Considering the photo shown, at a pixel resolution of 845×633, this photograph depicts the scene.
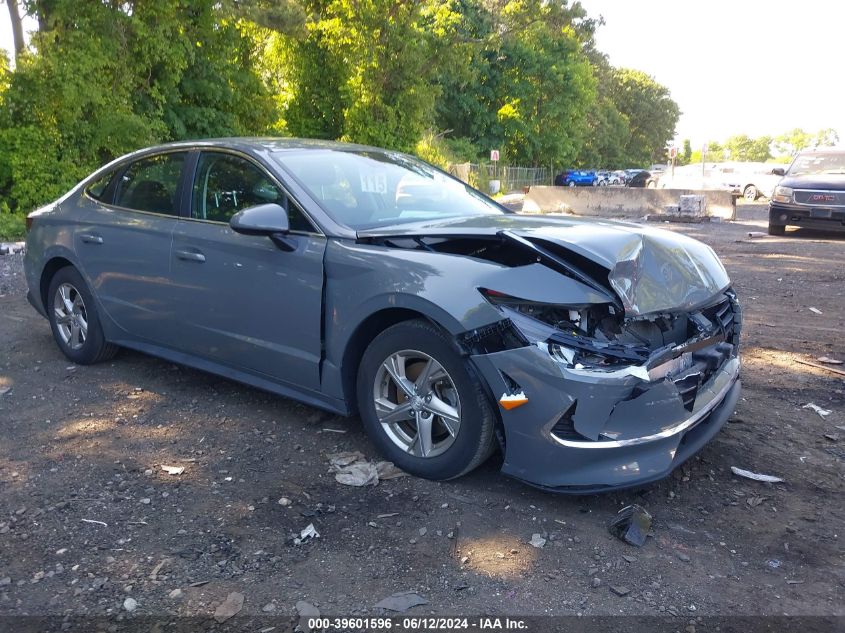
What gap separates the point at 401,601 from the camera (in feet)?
9.25

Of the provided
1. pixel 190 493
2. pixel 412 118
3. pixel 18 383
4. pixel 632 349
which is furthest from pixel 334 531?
pixel 412 118

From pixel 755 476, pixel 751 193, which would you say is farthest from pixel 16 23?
pixel 751 193

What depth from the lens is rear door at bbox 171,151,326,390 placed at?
4070 millimetres

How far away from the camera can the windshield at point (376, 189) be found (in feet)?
14.0

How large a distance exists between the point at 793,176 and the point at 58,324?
14.1m

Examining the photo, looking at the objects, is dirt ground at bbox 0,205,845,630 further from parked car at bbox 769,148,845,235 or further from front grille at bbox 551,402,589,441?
parked car at bbox 769,148,845,235

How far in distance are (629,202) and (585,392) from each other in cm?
1865

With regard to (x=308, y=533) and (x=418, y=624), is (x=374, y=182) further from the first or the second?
(x=418, y=624)

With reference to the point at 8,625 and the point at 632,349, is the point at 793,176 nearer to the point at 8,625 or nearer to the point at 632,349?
A: the point at 632,349

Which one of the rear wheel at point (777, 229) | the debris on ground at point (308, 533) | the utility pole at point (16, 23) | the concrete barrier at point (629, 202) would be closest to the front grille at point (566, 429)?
the debris on ground at point (308, 533)

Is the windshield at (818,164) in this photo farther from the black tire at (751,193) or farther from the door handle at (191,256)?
the black tire at (751,193)

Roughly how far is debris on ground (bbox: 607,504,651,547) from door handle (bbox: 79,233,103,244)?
384 centimetres

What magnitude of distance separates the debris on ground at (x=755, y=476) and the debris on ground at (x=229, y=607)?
2450 mm

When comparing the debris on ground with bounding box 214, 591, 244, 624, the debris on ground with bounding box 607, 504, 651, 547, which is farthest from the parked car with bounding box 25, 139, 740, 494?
the debris on ground with bounding box 214, 591, 244, 624
